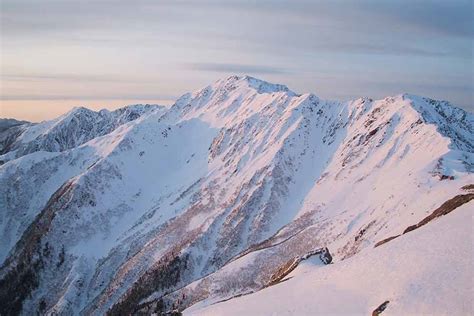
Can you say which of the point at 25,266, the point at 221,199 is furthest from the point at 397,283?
the point at 25,266

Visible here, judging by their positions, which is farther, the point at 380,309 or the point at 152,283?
the point at 152,283

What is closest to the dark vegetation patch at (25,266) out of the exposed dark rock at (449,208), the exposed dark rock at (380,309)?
the exposed dark rock at (449,208)

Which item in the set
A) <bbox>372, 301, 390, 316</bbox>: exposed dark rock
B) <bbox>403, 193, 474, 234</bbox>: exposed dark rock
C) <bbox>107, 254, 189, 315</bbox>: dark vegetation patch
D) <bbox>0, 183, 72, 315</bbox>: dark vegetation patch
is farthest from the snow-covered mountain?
<bbox>372, 301, 390, 316</bbox>: exposed dark rock

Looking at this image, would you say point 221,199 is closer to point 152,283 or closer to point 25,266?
point 152,283

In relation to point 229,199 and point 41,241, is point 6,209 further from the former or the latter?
point 229,199

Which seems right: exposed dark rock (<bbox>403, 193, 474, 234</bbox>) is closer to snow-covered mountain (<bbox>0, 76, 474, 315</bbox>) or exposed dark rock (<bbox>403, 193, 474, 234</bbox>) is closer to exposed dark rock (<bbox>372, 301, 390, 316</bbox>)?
snow-covered mountain (<bbox>0, 76, 474, 315</bbox>)

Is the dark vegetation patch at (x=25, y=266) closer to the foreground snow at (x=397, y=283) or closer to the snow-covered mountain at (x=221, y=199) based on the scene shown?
the snow-covered mountain at (x=221, y=199)

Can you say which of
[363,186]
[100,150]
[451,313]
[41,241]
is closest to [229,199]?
[363,186]
